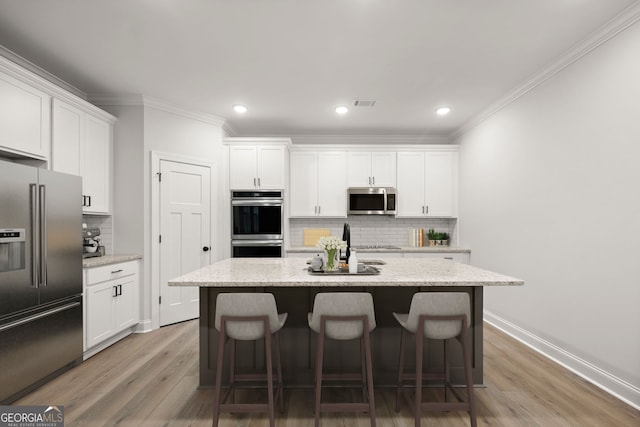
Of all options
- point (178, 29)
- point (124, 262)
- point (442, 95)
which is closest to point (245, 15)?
point (178, 29)

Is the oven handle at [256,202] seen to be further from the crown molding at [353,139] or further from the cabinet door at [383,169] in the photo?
the cabinet door at [383,169]

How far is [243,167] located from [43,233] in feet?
8.53

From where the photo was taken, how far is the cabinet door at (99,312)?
3.06m

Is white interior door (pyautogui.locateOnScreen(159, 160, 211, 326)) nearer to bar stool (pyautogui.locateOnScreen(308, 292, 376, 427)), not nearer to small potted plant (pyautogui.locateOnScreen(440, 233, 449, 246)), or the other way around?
bar stool (pyautogui.locateOnScreen(308, 292, 376, 427))

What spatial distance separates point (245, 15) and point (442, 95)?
8.14 ft

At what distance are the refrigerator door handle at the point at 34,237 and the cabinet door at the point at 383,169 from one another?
4067 millimetres

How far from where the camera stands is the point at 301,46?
2.78 metres

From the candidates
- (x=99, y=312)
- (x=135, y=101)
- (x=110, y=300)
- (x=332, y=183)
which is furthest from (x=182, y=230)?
(x=332, y=183)

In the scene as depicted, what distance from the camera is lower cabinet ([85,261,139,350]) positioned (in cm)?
308

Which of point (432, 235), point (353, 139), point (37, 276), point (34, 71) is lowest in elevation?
point (37, 276)

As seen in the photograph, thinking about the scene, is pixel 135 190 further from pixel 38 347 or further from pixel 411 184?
pixel 411 184

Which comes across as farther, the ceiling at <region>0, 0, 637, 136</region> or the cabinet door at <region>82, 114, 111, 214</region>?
the cabinet door at <region>82, 114, 111, 214</region>

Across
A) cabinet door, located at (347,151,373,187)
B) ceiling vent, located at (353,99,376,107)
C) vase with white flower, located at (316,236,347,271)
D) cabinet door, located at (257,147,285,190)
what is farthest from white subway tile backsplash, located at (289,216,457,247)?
vase with white flower, located at (316,236,347,271)

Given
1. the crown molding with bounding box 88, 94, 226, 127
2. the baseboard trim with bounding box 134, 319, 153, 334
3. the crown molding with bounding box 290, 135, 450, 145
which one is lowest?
the baseboard trim with bounding box 134, 319, 153, 334
